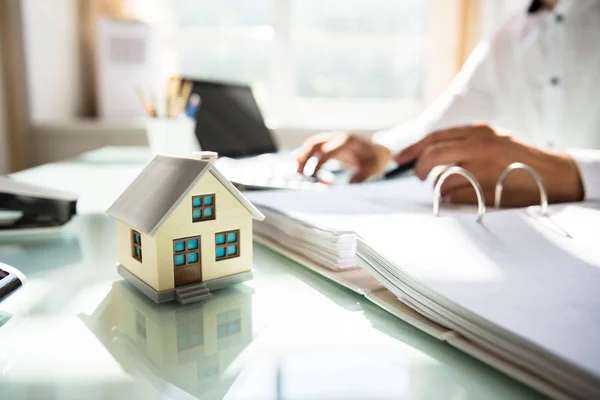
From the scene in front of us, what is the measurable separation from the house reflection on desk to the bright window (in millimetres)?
1941

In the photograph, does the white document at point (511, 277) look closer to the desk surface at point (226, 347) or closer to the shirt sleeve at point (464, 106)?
the desk surface at point (226, 347)

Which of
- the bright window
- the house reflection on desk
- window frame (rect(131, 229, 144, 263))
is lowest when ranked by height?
the house reflection on desk

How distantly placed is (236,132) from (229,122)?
3 cm

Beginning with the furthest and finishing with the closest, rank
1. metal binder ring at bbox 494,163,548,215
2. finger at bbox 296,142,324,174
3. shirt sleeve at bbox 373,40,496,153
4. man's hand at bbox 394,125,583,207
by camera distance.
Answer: shirt sleeve at bbox 373,40,496,153, finger at bbox 296,142,324,174, man's hand at bbox 394,125,583,207, metal binder ring at bbox 494,163,548,215

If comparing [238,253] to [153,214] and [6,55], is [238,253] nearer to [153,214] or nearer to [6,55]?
[153,214]

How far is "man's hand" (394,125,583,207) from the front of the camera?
1.95 ft

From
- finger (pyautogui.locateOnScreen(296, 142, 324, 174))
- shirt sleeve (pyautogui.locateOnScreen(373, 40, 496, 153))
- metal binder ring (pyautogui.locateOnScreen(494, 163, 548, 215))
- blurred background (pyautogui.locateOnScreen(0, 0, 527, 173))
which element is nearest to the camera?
metal binder ring (pyautogui.locateOnScreen(494, 163, 548, 215))

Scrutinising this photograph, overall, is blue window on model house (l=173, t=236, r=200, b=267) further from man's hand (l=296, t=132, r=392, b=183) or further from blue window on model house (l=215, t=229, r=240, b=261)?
man's hand (l=296, t=132, r=392, b=183)

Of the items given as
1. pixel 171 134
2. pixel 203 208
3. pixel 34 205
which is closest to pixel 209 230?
pixel 203 208

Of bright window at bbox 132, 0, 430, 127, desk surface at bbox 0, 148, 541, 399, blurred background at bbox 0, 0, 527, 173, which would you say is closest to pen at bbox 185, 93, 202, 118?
desk surface at bbox 0, 148, 541, 399

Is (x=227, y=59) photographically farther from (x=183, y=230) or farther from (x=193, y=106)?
(x=183, y=230)

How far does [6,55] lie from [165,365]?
6.39ft

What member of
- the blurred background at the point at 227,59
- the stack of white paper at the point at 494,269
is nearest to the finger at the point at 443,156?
the stack of white paper at the point at 494,269

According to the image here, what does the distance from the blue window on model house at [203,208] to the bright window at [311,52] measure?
1.92m
